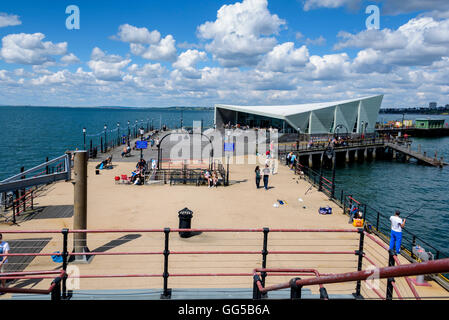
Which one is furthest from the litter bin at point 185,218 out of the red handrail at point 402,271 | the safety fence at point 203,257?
the red handrail at point 402,271

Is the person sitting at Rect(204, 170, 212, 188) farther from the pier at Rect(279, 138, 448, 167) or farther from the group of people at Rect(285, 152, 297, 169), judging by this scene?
the pier at Rect(279, 138, 448, 167)

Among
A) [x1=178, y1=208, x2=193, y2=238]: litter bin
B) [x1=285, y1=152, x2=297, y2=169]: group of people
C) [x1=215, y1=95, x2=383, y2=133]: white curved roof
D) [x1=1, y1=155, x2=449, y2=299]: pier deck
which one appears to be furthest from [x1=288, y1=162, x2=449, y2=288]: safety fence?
[x1=215, y1=95, x2=383, y2=133]: white curved roof

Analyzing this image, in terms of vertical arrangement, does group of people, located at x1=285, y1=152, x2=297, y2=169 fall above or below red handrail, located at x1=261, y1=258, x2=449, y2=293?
below

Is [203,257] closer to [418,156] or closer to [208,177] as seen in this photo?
[208,177]

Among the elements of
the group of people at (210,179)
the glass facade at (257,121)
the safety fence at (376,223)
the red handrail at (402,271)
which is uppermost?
the glass facade at (257,121)

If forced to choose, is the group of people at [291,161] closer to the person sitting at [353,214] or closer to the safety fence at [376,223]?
the safety fence at [376,223]

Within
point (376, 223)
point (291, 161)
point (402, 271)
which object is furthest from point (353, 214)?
point (291, 161)

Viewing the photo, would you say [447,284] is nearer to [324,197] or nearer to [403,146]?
[324,197]

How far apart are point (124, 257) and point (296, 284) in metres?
7.31

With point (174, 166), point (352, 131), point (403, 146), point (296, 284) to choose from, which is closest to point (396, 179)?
point (403, 146)

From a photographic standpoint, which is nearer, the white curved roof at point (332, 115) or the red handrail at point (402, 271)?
the red handrail at point (402, 271)
